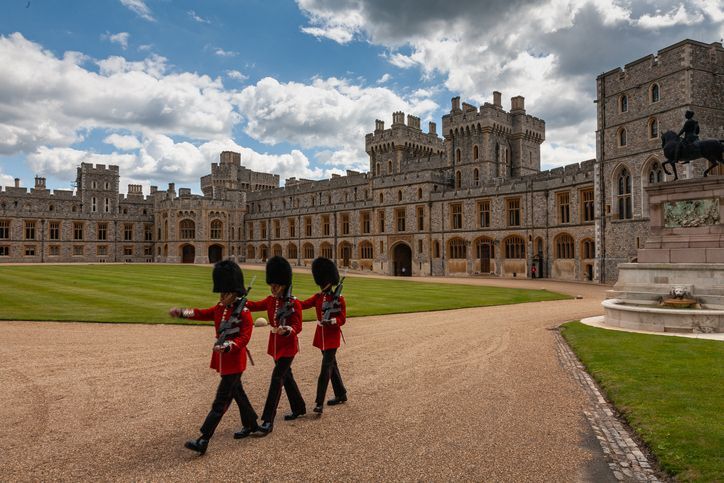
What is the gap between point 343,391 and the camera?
6.57 m

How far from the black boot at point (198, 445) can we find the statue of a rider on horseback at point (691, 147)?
14.3 meters

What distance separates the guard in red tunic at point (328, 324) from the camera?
6.44 meters

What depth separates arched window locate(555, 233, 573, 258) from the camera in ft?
109

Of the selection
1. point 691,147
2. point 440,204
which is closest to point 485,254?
point 440,204

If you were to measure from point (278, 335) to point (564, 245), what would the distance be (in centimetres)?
3145

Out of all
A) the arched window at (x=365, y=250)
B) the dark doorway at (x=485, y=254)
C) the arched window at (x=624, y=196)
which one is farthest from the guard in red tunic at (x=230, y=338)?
the arched window at (x=365, y=250)

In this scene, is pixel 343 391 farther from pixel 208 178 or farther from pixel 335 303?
pixel 208 178

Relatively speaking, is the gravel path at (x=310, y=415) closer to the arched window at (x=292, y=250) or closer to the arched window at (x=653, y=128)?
the arched window at (x=653, y=128)

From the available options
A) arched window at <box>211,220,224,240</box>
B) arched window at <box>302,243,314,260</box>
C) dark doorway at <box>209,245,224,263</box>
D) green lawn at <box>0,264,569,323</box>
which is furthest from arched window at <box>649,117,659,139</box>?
arched window at <box>211,220,224,240</box>

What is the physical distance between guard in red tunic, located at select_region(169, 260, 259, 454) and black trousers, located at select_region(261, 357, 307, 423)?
240 millimetres

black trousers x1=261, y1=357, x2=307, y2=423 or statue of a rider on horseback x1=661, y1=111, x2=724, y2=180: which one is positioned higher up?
statue of a rider on horseback x1=661, y1=111, x2=724, y2=180

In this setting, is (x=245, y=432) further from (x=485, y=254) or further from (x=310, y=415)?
(x=485, y=254)

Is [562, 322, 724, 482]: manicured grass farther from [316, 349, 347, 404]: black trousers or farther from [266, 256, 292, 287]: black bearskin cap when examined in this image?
[266, 256, 292, 287]: black bearskin cap

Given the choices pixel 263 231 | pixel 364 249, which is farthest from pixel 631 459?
pixel 263 231
